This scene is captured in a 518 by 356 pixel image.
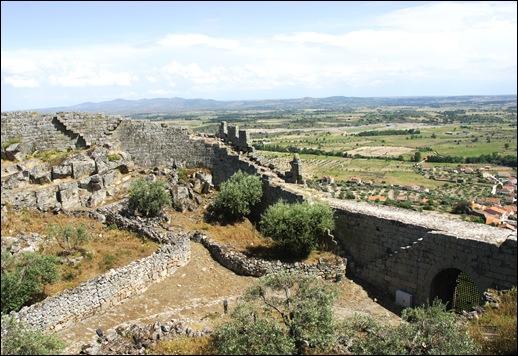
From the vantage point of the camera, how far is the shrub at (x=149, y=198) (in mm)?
17438

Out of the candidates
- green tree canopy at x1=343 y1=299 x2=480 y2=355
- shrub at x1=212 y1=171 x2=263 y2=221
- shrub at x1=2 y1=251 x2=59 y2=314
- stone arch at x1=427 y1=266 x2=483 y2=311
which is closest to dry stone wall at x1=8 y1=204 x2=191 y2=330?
shrub at x1=2 y1=251 x2=59 y2=314

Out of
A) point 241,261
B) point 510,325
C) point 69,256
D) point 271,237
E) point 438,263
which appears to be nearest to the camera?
point 510,325

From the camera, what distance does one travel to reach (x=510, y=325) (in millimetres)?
9125

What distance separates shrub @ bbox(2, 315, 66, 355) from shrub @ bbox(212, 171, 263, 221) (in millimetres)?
9845

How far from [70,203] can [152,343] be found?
1082 centimetres

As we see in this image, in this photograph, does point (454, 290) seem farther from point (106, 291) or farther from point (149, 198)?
point (149, 198)

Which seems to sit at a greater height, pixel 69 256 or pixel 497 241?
pixel 497 241

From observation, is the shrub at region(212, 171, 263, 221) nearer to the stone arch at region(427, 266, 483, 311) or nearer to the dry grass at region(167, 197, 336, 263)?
the dry grass at region(167, 197, 336, 263)

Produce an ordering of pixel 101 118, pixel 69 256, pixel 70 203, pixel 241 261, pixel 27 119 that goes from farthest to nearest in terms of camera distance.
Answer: pixel 101 118 → pixel 27 119 → pixel 70 203 → pixel 241 261 → pixel 69 256

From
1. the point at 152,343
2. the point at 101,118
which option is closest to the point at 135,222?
the point at 152,343

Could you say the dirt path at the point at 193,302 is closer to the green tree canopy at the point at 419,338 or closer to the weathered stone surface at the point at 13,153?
the green tree canopy at the point at 419,338

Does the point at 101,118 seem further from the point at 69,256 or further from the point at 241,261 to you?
the point at 241,261

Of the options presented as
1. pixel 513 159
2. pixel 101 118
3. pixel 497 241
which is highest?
pixel 101 118

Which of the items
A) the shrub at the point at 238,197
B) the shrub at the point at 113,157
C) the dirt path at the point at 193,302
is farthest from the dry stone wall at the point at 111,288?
the shrub at the point at 113,157
